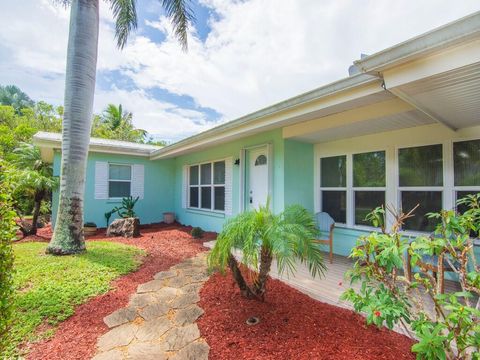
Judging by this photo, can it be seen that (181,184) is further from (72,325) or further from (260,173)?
(72,325)

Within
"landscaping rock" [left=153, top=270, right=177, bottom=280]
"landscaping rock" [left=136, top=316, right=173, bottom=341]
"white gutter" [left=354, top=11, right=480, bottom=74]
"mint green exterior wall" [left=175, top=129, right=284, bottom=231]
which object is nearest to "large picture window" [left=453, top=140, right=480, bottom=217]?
"white gutter" [left=354, top=11, right=480, bottom=74]

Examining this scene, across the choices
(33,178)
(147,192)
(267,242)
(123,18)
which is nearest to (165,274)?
(267,242)

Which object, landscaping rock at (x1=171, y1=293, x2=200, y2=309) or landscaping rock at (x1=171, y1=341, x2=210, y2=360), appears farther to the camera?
landscaping rock at (x1=171, y1=293, x2=200, y2=309)

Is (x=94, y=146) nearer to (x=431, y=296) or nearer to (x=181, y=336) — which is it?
(x=181, y=336)

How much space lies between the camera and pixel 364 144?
5.03 metres

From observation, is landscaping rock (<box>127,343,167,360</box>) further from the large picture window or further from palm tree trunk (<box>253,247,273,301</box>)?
the large picture window

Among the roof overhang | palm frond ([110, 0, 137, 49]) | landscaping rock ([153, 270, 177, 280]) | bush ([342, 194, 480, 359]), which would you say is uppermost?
palm frond ([110, 0, 137, 49])

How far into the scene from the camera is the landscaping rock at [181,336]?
7.69 feet

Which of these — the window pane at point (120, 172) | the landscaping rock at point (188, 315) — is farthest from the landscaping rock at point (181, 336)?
the window pane at point (120, 172)

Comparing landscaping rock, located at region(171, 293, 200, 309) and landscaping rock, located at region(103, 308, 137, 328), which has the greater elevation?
landscaping rock, located at region(171, 293, 200, 309)

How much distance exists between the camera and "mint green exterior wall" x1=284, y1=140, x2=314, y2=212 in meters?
5.30

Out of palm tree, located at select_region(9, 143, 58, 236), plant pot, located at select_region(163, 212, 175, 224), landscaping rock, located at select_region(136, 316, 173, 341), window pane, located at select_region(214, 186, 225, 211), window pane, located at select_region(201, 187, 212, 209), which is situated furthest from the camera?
plant pot, located at select_region(163, 212, 175, 224)

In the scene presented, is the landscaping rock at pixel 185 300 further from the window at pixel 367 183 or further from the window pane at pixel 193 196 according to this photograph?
the window pane at pixel 193 196

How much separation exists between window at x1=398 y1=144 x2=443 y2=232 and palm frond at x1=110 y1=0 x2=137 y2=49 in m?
8.74
